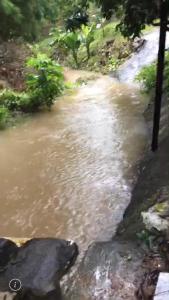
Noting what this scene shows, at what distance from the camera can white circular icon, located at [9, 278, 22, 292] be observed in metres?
4.85

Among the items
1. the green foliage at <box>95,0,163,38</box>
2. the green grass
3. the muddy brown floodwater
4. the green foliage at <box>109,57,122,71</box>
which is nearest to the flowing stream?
the muddy brown floodwater

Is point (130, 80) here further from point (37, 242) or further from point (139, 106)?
point (37, 242)

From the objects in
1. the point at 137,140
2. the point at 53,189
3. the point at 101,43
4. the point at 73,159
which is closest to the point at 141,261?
the point at 53,189

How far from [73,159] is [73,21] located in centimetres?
324

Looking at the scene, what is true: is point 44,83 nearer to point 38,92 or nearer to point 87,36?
point 38,92

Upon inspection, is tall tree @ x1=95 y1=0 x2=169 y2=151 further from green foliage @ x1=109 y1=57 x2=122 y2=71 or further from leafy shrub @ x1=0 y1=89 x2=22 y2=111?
green foliage @ x1=109 y1=57 x2=122 y2=71

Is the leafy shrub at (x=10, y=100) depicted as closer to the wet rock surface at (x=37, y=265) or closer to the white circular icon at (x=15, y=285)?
the wet rock surface at (x=37, y=265)

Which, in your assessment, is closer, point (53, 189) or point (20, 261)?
point (20, 261)

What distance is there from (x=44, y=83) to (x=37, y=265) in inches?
335

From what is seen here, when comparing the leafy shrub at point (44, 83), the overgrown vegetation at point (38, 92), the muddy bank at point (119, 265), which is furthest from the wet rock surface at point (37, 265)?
the leafy shrub at point (44, 83)

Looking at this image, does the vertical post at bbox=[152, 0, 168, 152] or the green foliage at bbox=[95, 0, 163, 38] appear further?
the vertical post at bbox=[152, 0, 168, 152]

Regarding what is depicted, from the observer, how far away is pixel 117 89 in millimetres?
15727

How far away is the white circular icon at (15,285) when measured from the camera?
4.85m

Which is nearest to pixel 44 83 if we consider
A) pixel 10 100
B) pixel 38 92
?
pixel 38 92
